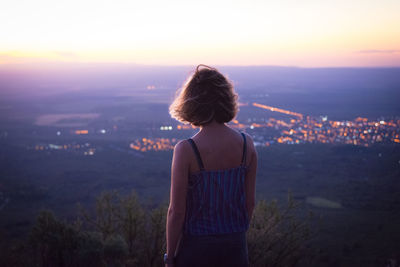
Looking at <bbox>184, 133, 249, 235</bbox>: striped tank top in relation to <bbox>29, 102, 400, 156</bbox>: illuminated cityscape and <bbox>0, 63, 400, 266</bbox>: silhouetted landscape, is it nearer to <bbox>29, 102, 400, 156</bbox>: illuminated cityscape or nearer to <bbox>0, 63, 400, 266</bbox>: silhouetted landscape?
<bbox>0, 63, 400, 266</bbox>: silhouetted landscape

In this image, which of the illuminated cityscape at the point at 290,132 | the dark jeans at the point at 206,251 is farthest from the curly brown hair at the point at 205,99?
the illuminated cityscape at the point at 290,132

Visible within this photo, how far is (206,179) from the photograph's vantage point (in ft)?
4.86

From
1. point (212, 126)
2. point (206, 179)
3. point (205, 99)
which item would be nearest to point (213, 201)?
point (206, 179)

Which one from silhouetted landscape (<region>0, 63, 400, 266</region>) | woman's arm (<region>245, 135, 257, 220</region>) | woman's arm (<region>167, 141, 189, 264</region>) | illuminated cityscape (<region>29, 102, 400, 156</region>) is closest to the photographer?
woman's arm (<region>167, 141, 189, 264</region>)

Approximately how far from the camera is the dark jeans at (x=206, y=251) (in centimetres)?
148

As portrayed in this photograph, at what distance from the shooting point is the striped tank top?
1490 mm

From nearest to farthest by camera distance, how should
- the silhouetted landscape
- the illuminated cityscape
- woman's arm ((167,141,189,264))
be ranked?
woman's arm ((167,141,189,264)) < the silhouetted landscape < the illuminated cityscape

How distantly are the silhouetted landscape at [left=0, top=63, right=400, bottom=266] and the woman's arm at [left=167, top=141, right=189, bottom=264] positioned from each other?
26 centimetres

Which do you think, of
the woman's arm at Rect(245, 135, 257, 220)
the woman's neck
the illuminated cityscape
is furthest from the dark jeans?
the illuminated cityscape

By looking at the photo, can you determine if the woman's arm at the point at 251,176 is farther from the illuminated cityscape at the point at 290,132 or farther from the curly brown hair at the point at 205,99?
the illuminated cityscape at the point at 290,132

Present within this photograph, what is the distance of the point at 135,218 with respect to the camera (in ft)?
21.1

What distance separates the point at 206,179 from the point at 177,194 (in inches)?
6.1

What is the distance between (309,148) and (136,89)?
84518mm

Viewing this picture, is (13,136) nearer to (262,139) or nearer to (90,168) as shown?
(90,168)
